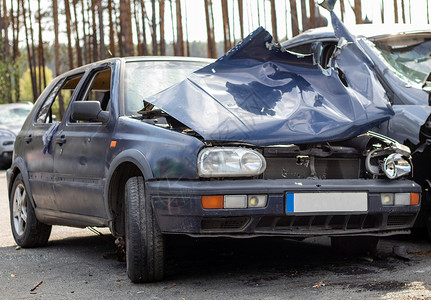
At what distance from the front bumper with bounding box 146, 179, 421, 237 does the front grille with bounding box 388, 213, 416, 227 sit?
28mm

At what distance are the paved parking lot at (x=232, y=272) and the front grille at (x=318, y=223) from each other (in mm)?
344

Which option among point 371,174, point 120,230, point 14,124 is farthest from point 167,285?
point 14,124

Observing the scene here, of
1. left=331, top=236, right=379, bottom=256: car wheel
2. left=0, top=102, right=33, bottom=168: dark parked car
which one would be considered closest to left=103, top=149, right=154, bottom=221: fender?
left=331, top=236, right=379, bottom=256: car wheel

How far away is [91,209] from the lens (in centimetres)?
562

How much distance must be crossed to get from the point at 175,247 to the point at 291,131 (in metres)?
2.24

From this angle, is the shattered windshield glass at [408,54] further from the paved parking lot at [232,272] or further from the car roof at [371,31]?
the paved parking lot at [232,272]

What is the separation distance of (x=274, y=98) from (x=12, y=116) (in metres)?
18.5

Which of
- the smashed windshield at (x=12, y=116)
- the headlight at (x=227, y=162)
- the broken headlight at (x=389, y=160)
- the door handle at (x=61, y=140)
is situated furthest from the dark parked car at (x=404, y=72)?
the smashed windshield at (x=12, y=116)

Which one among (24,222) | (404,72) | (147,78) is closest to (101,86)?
(147,78)

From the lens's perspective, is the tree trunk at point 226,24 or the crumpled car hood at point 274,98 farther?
the tree trunk at point 226,24

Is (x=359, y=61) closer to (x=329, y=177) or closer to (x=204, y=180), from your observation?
(x=329, y=177)

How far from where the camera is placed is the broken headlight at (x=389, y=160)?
484 cm

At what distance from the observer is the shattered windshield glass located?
245 inches

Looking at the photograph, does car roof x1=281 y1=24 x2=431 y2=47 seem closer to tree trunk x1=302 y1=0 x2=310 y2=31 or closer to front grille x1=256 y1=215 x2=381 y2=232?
front grille x1=256 y1=215 x2=381 y2=232
